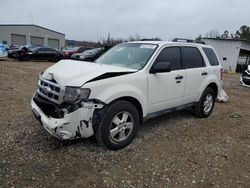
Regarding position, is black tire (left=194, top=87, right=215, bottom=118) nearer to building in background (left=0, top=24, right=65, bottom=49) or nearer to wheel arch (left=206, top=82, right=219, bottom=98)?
wheel arch (left=206, top=82, right=219, bottom=98)

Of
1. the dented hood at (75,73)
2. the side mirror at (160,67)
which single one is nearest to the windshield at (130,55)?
the side mirror at (160,67)

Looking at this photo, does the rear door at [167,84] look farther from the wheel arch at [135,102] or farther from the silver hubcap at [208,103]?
the silver hubcap at [208,103]

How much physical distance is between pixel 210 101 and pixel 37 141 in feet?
13.3

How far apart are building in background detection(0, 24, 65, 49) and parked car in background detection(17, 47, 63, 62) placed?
27415 millimetres

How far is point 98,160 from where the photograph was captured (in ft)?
12.4

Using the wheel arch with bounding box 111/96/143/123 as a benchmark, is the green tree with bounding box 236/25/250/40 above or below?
above

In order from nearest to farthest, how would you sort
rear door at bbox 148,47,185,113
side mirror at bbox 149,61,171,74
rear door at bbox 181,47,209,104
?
side mirror at bbox 149,61,171,74 → rear door at bbox 148,47,185,113 → rear door at bbox 181,47,209,104

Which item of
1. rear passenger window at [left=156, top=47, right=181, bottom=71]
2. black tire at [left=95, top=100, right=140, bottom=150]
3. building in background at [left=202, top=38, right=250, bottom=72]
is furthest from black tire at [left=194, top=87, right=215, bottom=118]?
building in background at [left=202, top=38, right=250, bottom=72]

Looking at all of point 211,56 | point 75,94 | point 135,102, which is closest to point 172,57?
point 135,102

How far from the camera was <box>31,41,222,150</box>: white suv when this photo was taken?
360 centimetres

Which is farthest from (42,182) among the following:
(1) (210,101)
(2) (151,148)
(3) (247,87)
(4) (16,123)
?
(3) (247,87)

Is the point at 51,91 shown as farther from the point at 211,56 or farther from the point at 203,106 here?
the point at 211,56

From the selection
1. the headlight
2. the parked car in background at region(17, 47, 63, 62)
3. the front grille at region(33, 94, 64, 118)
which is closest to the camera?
the headlight

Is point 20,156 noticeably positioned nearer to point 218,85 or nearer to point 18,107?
→ point 18,107
